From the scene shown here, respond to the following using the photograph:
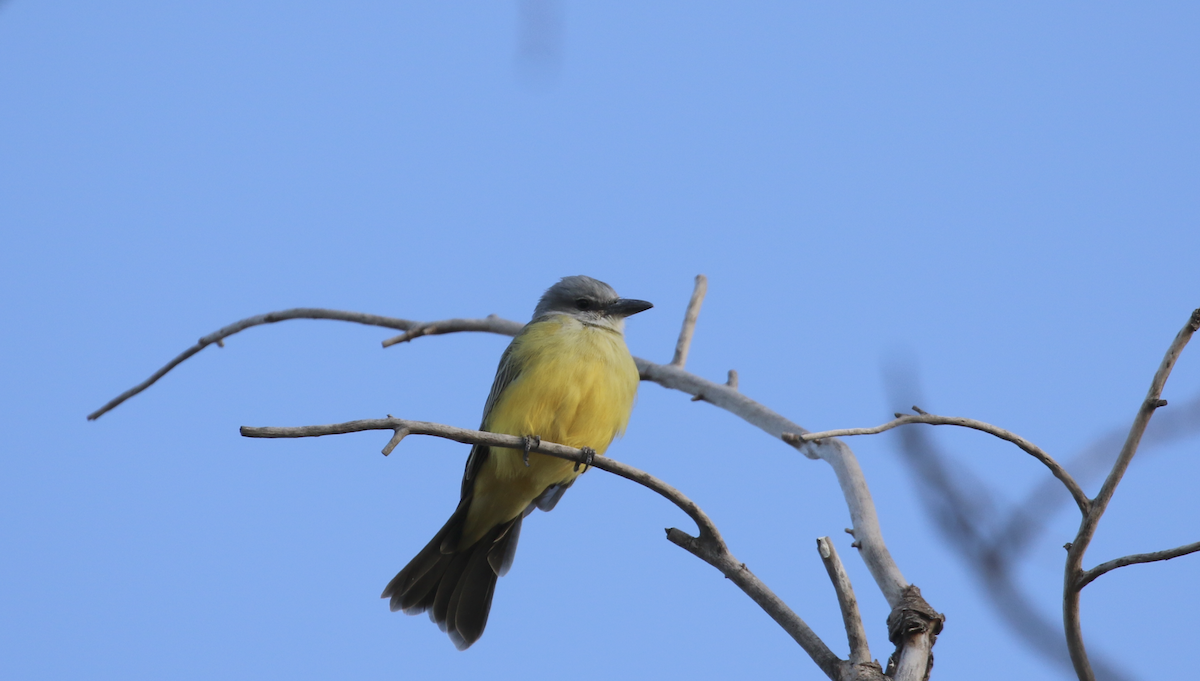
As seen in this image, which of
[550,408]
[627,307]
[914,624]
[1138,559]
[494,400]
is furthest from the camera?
[627,307]

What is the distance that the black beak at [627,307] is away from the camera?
20.9 ft

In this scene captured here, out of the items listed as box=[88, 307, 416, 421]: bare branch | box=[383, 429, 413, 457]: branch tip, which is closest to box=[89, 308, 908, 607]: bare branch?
box=[88, 307, 416, 421]: bare branch

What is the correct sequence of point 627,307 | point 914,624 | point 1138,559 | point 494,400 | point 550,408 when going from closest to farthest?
point 1138,559 → point 914,624 → point 550,408 → point 494,400 → point 627,307

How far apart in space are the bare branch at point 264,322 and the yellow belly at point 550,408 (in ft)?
3.55

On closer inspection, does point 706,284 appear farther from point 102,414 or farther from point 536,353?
point 102,414

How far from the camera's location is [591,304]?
6422 millimetres

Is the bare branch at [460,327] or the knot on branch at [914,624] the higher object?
the bare branch at [460,327]

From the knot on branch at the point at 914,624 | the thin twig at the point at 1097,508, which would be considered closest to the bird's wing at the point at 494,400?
the knot on branch at the point at 914,624

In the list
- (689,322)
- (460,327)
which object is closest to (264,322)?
(460,327)

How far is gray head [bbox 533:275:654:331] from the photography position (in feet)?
20.8

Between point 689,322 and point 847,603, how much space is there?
3062mm

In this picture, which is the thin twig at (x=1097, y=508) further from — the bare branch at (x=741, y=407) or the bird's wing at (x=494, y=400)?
the bird's wing at (x=494, y=400)

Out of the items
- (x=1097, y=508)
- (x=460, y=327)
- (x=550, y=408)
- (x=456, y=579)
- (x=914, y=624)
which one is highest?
(x=460, y=327)

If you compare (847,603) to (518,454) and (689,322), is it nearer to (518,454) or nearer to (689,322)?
(518,454)
